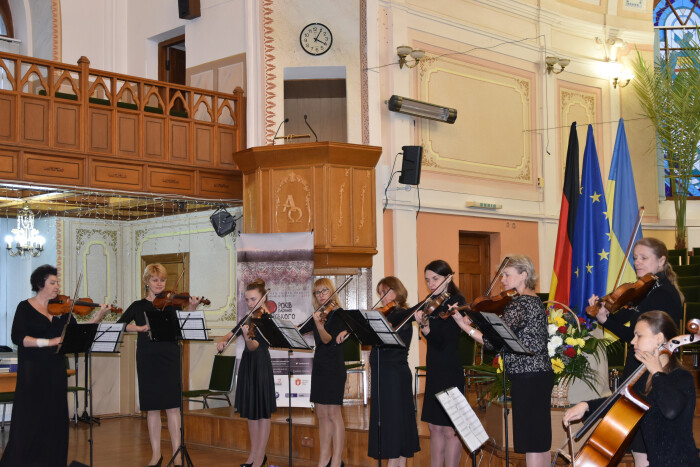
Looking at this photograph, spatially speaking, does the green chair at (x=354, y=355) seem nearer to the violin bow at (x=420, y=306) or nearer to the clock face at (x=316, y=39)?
the clock face at (x=316, y=39)

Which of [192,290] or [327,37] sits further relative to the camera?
[192,290]

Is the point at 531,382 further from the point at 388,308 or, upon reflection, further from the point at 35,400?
the point at 35,400

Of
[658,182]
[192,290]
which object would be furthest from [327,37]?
[658,182]

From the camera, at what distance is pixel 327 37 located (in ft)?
35.4

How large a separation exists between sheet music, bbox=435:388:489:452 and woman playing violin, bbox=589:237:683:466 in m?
0.89

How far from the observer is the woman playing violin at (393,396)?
580 centimetres

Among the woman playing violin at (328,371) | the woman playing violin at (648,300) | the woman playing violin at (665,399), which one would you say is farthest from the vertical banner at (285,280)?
the woman playing violin at (665,399)

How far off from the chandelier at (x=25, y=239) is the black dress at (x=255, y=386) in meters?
5.80

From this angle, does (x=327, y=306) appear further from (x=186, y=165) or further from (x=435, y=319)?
(x=186, y=165)

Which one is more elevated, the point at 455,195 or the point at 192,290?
the point at 455,195

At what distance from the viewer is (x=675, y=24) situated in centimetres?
1549

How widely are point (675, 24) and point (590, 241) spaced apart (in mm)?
8876

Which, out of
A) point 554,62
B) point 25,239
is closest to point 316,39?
point 554,62

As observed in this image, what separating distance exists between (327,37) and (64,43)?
4186 mm
